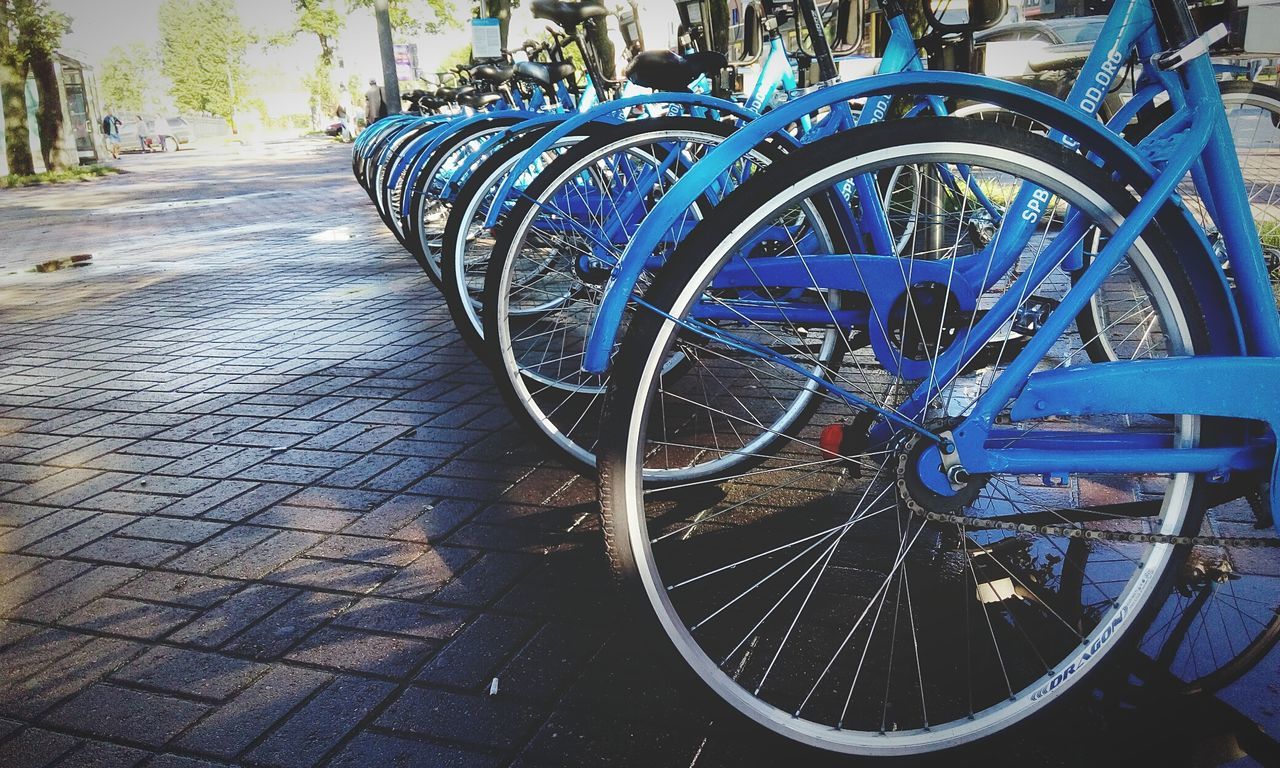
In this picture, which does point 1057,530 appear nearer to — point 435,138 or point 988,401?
point 988,401

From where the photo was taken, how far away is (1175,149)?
1850 millimetres

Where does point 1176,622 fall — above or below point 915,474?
below

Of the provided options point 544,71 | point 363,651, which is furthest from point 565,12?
point 363,651

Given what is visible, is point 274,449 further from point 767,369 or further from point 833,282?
point 833,282

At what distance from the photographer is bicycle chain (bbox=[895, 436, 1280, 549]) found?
1821 mm

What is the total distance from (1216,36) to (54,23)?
Result: 30.1 meters

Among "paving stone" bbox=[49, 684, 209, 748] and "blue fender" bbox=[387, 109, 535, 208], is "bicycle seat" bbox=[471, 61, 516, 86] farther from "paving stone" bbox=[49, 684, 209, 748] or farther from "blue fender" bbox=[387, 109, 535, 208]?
"paving stone" bbox=[49, 684, 209, 748]

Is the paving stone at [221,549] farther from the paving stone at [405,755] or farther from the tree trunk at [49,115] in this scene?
the tree trunk at [49,115]

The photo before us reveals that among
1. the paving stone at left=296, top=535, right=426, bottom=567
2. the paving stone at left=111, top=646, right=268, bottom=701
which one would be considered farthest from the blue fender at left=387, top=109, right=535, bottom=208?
the paving stone at left=111, top=646, right=268, bottom=701

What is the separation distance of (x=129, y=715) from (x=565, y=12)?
13.0 ft

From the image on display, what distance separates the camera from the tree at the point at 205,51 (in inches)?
3155

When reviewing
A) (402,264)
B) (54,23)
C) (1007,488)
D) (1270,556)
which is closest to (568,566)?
(1007,488)

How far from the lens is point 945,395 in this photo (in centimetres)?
193

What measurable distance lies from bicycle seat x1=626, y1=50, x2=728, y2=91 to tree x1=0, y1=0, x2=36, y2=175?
26.5m
